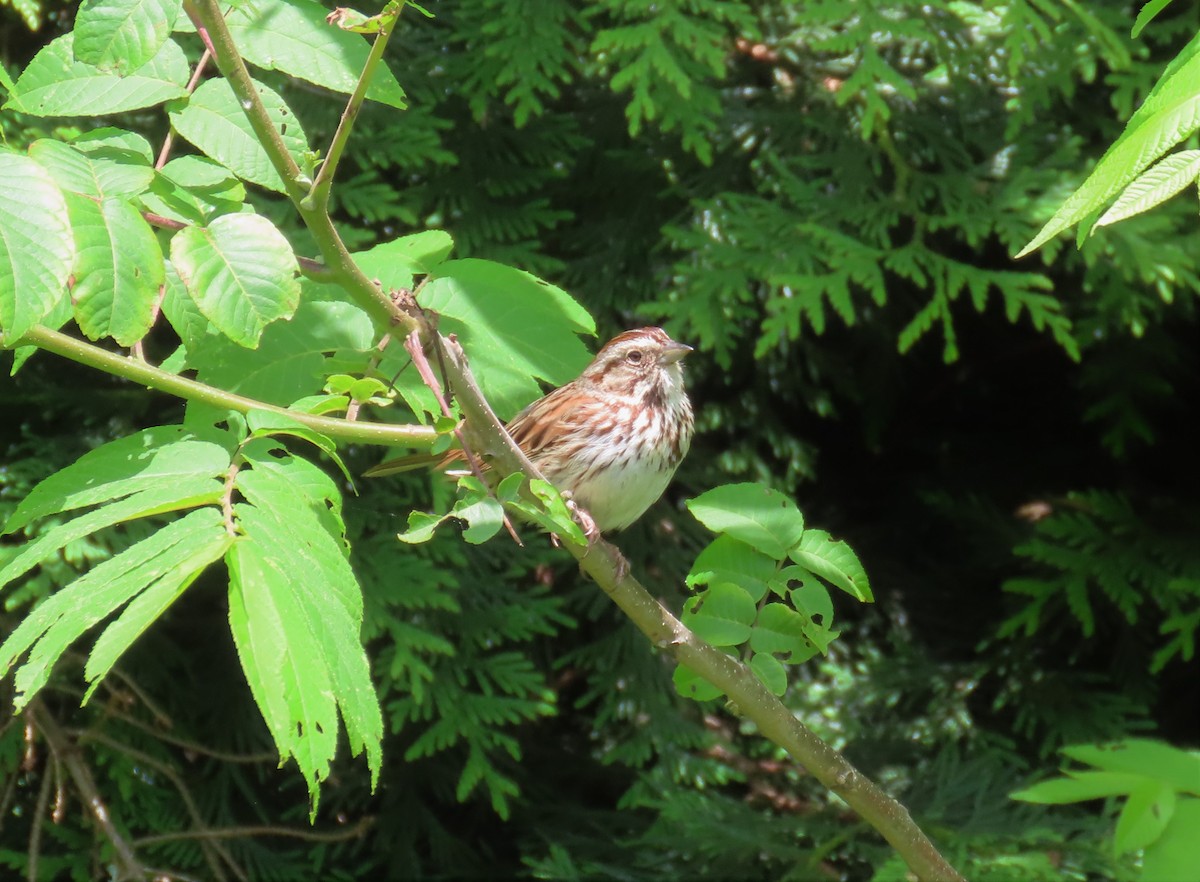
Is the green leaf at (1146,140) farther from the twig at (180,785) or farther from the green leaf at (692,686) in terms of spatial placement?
the twig at (180,785)

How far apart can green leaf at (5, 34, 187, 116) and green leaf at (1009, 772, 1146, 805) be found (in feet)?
3.82

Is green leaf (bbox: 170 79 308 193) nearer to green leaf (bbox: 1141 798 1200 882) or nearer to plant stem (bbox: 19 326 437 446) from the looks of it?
plant stem (bbox: 19 326 437 446)

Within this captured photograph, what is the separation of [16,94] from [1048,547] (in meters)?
3.04

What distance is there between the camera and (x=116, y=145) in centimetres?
139

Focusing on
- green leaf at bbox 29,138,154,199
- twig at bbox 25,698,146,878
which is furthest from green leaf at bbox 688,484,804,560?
twig at bbox 25,698,146,878

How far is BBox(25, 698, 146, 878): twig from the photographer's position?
2.98m

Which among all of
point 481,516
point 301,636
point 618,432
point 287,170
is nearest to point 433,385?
point 481,516

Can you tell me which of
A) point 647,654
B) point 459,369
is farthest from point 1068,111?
point 459,369

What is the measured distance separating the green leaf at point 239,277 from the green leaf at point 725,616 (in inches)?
27.0

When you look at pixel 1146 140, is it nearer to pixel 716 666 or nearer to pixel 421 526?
pixel 421 526

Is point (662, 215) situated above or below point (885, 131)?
below

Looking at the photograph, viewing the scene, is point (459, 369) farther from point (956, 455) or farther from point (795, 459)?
point (956, 455)

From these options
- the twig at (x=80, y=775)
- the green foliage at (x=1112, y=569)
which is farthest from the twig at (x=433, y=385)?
the green foliage at (x=1112, y=569)

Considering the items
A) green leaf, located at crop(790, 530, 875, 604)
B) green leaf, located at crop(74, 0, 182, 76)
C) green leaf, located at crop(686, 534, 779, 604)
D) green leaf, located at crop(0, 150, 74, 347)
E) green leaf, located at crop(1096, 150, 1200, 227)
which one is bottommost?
green leaf, located at crop(686, 534, 779, 604)
